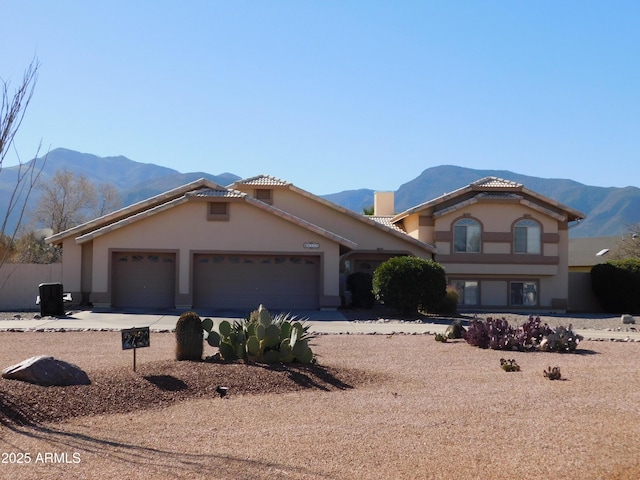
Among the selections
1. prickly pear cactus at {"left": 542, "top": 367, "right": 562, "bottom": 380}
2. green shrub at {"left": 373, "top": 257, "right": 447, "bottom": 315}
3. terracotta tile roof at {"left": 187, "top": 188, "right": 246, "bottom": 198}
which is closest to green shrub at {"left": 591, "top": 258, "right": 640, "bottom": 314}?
green shrub at {"left": 373, "top": 257, "right": 447, "bottom": 315}

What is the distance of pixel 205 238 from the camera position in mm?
29078

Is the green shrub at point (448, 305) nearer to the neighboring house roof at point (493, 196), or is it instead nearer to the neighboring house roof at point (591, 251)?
the neighboring house roof at point (493, 196)

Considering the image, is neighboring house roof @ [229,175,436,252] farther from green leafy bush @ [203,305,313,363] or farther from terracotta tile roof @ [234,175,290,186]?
green leafy bush @ [203,305,313,363]

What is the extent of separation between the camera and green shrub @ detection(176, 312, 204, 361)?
1267cm

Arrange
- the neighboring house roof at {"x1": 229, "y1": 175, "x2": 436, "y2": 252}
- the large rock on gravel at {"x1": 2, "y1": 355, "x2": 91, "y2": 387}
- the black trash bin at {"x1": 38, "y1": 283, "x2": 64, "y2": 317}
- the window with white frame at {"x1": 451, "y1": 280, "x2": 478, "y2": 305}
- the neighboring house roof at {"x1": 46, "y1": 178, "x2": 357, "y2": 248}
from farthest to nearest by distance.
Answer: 1. the window with white frame at {"x1": 451, "y1": 280, "x2": 478, "y2": 305}
2. the neighboring house roof at {"x1": 229, "y1": 175, "x2": 436, "y2": 252}
3. the neighboring house roof at {"x1": 46, "y1": 178, "x2": 357, "y2": 248}
4. the black trash bin at {"x1": 38, "y1": 283, "x2": 64, "y2": 317}
5. the large rock on gravel at {"x1": 2, "y1": 355, "x2": 91, "y2": 387}

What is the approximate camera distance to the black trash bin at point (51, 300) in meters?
25.2

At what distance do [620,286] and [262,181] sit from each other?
15.8 metres

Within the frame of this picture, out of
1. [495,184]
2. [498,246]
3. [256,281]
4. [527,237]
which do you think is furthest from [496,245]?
[256,281]

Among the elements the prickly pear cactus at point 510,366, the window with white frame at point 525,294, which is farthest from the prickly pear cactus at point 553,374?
the window with white frame at point 525,294

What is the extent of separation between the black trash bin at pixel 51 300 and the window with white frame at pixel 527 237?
61.7 feet

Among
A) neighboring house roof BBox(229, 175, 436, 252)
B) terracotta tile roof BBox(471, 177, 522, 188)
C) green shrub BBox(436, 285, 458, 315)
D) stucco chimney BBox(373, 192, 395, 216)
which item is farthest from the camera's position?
stucco chimney BBox(373, 192, 395, 216)

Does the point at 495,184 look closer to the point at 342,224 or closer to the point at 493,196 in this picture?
the point at 493,196

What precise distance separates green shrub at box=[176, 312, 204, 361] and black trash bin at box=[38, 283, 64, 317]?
45.7ft

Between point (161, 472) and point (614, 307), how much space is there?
29512mm
